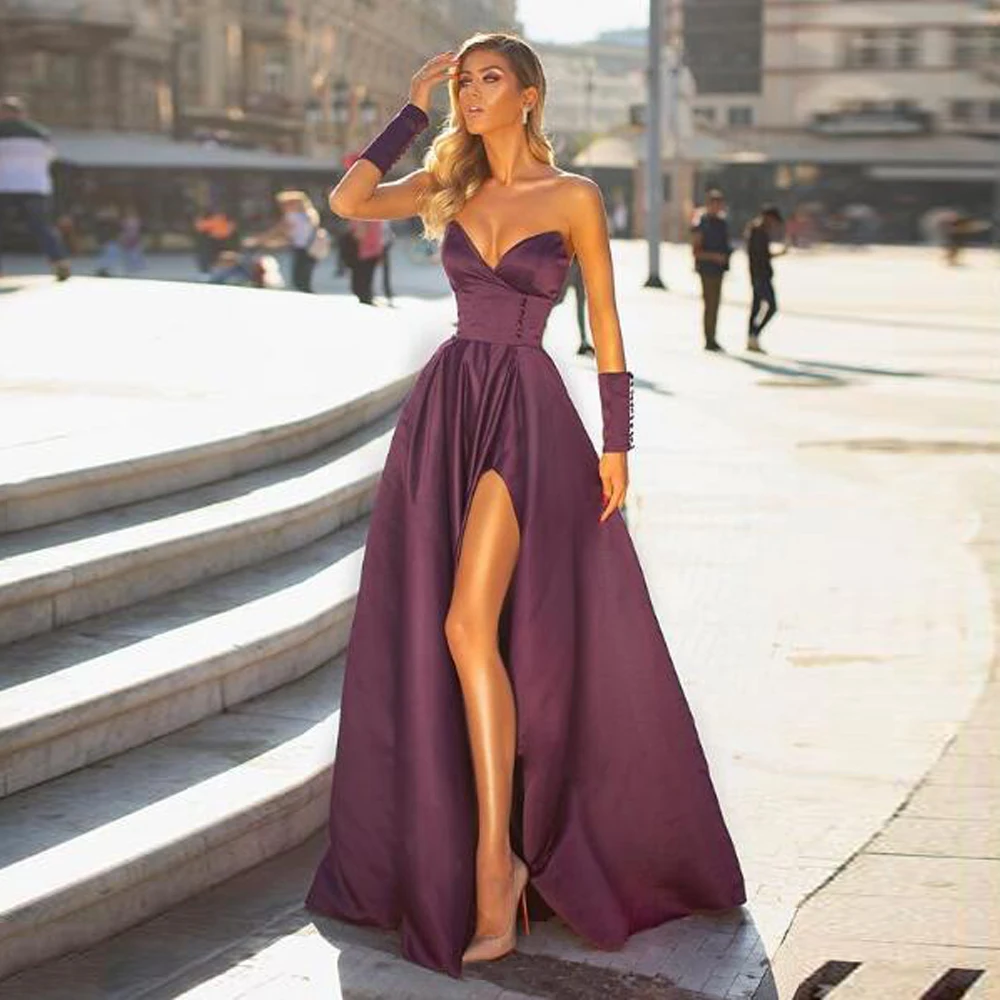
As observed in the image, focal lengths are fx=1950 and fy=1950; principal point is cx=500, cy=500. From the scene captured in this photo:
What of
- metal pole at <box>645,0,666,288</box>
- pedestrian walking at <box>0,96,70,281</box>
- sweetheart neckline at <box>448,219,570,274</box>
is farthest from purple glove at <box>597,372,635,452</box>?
metal pole at <box>645,0,666,288</box>

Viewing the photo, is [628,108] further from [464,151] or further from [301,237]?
[464,151]

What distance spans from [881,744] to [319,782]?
1.92 m

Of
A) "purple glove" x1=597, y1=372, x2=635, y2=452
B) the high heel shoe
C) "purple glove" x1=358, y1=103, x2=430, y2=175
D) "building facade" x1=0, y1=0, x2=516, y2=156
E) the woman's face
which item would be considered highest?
"building facade" x1=0, y1=0, x2=516, y2=156

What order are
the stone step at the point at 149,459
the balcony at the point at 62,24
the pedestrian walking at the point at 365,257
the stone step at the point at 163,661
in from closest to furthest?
the stone step at the point at 163,661
the stone step at the point at 149,459
the pedestrian walking at the point at 365,257
the balcony at the point at 62,24

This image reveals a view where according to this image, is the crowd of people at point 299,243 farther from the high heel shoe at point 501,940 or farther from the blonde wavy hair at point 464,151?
the high heel shoe at point 501,940

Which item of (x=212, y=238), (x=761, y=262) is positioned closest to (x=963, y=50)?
(x=212, y=238)

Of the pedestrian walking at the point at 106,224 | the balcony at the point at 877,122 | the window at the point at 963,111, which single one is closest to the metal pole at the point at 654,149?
the pedestrian walking at the point at 106,224

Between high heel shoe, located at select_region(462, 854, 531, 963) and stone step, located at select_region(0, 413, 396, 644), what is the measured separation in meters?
1.51

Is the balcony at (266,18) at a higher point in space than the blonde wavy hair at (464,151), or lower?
higher

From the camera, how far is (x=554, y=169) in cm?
417

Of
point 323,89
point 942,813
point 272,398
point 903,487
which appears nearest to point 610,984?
point 942,813

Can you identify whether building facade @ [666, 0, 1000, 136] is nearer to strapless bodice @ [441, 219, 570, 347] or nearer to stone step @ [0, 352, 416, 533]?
stone step @ [0, 352, 416, 533]

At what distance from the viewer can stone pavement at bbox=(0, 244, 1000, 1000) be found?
13.3ft

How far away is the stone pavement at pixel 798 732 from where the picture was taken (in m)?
4.06
